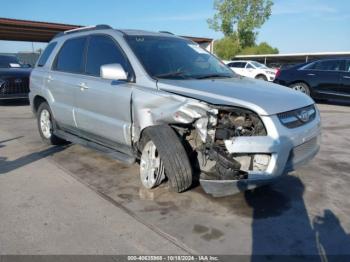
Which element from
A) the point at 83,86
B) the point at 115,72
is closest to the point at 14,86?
the point at 83,86

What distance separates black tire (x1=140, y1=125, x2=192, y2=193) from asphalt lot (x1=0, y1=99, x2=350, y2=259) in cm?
27

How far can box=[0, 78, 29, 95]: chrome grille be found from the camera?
11.5 metres

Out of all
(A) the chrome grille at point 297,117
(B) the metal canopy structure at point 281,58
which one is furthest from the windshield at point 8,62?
(B) the metal canopy structure at point 281,58

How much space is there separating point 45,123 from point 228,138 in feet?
13.4

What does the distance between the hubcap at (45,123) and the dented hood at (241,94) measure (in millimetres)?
3056

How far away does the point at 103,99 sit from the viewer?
15.6 feet

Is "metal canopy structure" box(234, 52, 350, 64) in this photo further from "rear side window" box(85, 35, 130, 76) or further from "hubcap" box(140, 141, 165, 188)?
"hubcap" box(140, 141, 165, 188)

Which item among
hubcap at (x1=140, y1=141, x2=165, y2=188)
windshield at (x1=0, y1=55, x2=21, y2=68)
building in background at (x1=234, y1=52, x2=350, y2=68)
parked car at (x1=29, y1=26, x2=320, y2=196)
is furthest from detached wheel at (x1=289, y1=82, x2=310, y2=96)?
building in background at (x1=234, y1=52, x2=350, y2=68)

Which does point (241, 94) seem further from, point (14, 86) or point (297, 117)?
point (14, 86)

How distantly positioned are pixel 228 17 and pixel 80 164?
53168 mm

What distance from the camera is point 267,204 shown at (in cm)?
399

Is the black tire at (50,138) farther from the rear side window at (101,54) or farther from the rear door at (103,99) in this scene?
the rear side window at (101,54)

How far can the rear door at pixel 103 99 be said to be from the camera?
4.50 m

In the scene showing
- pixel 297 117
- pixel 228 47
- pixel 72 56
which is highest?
pixel 228 47
